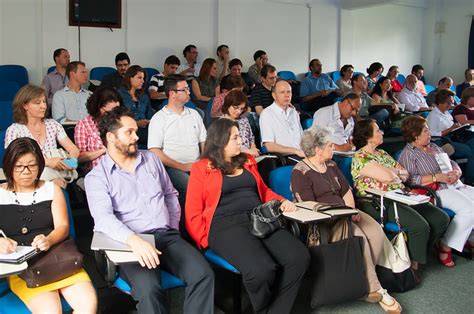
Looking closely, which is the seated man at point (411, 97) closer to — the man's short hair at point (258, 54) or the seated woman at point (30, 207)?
the man's short hair at point (258, 54)

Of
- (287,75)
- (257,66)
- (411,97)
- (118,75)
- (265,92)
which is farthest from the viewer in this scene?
(287,75)

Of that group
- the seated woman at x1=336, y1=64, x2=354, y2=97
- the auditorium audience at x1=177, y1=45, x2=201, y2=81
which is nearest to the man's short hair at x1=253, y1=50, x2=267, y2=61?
the auditorium audience at x1=177, y1=45, x2=201, y2=81

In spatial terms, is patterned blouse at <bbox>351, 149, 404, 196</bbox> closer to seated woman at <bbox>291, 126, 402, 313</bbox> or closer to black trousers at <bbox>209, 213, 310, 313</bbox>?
seated woman at <bbox>291, 126, 402, 313</bbox>

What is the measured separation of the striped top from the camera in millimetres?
4164

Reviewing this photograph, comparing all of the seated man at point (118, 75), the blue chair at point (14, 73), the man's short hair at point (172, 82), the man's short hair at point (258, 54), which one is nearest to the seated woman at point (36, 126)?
the man's short hair at point (172, 82)

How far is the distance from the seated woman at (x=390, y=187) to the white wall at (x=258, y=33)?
16.4 feet

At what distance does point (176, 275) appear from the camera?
8.63 feet

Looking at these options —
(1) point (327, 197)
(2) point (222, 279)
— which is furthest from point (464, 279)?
(2) point (222, 279)

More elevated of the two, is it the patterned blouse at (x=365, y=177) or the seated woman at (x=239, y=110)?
the seated woman at (x=239, y=110)

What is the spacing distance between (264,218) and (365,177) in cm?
129

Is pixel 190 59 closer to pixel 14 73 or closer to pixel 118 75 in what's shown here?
pixel 118 75

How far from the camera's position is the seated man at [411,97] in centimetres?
883

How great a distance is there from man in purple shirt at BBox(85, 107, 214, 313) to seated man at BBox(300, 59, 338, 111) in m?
5.53

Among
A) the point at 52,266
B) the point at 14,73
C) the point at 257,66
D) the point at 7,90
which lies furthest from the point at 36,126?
the point at 257,66
